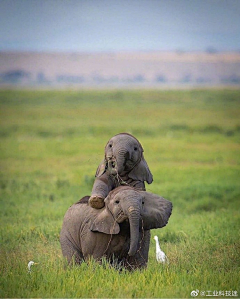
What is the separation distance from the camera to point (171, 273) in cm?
817

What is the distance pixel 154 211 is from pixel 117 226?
1.33ft

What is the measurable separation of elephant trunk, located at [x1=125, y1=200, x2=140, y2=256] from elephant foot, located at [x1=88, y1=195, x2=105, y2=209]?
22.2 inches

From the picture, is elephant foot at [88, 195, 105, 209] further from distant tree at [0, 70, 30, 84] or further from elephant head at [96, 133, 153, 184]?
distant tree at [0, 70, 30, 84]

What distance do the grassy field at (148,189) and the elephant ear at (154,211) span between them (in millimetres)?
503

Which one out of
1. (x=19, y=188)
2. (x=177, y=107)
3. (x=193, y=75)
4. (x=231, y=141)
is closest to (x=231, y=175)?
(x=19, y=188)

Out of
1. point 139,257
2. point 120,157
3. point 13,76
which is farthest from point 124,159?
point 13,76

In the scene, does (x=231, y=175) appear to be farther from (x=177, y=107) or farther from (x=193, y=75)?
(x=193, y=75)

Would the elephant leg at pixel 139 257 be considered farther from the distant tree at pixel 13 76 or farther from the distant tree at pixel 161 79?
the distant tree at pixel 161 79

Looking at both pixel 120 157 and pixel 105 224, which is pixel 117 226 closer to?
pixel 105 224

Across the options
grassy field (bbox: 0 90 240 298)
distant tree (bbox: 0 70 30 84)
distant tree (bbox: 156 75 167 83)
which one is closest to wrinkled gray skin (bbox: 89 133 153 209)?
grassy field (bbox: 0 90 240 298)

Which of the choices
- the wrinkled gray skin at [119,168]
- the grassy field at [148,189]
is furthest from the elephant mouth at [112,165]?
the grassy field at [148,189]

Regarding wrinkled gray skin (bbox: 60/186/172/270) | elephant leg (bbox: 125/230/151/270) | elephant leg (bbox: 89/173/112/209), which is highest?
elephant leg (bbox: 89/173/112/209)

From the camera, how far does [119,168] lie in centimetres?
817

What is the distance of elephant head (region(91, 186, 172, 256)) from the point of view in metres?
7.67
